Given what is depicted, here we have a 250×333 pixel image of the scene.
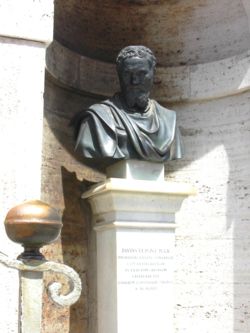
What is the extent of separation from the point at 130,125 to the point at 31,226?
97.7 inches

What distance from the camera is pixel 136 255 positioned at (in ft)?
12.1

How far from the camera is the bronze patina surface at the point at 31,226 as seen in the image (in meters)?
1.41

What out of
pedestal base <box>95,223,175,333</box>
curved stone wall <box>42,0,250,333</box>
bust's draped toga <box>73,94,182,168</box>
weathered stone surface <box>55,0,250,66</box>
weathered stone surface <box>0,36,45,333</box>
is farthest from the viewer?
weathered stone surface <box>55,0,250,66</box>

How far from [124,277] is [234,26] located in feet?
7.11

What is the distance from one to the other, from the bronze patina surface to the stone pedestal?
86.5 inches

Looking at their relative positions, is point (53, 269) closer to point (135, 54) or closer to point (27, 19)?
point (27, 19)

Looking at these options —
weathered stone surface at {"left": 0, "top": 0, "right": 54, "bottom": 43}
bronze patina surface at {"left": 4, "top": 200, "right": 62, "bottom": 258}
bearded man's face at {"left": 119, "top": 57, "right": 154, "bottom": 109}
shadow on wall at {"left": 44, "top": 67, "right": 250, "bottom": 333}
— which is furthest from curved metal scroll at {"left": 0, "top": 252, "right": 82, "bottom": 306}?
shadow on wall at {"left": 44, "top": 67, "right": 250, "bottom": 333}

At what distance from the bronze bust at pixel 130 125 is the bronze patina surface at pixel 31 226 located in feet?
7.47

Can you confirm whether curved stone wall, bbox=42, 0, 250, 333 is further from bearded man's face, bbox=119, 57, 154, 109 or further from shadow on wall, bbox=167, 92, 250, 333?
bearded man's face, bbox=119, 57, 154, 109

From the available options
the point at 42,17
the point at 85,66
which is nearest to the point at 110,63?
the point at 85,66

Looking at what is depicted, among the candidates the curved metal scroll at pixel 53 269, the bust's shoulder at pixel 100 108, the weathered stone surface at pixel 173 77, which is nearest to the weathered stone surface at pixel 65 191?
the weathered stone surface at pixel 173 77

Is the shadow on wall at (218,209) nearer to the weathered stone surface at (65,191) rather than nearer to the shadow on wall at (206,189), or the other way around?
the shadow on wall at (206,189)

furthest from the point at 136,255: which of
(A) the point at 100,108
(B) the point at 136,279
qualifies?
(A) the point at 100,108

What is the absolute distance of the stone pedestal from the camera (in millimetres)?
3646
